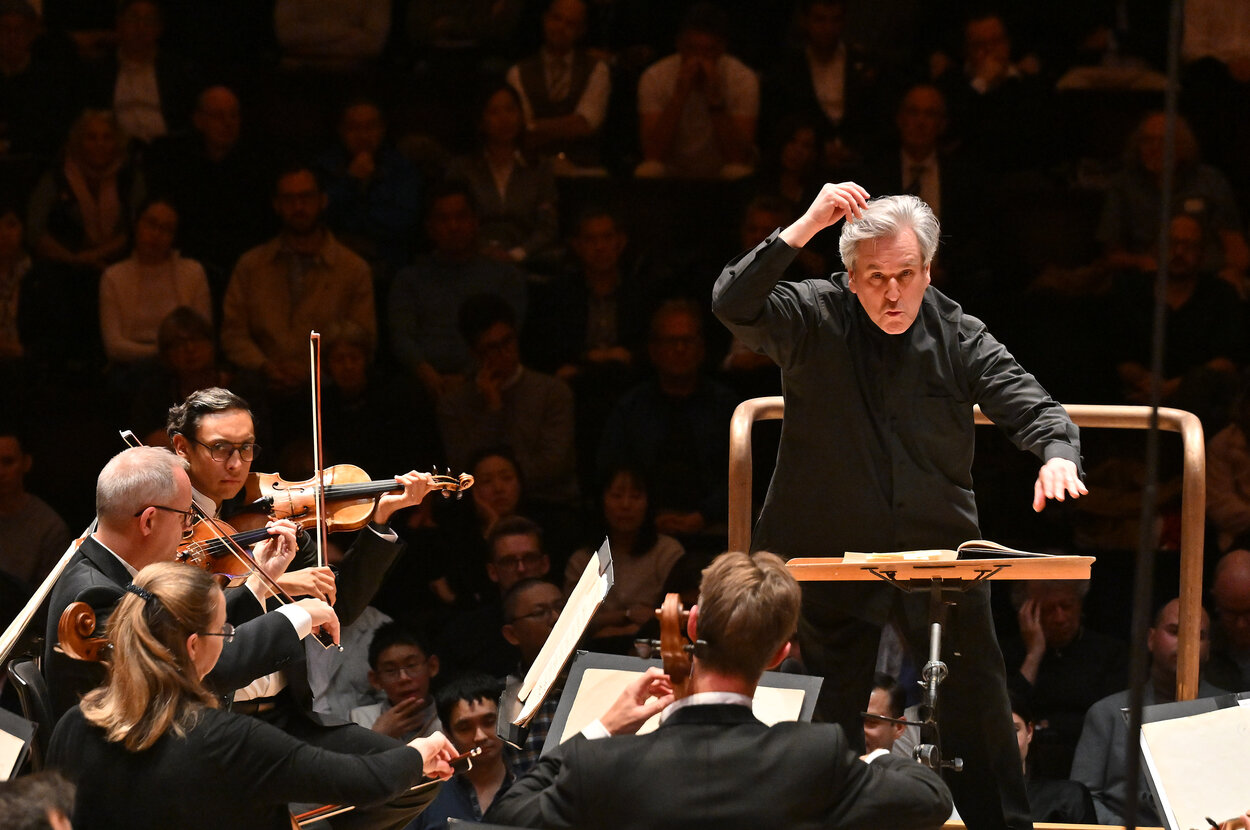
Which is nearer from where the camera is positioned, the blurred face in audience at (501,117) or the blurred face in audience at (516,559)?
the blurred face in audience at (516,559)

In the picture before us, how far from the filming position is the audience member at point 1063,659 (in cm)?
514

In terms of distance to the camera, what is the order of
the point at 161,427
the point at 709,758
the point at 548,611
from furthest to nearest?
the point at 161,427 < the point at 548,611 < the point at 709,758

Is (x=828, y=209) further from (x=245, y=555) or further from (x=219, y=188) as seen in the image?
(x=219, y=188)

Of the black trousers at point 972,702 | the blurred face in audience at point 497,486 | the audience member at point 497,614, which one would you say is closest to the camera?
the black trousers at point 972,702

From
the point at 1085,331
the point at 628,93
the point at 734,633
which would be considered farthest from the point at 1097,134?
the point at 734,633

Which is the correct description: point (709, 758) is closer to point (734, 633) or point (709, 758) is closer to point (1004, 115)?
point (734, 633)

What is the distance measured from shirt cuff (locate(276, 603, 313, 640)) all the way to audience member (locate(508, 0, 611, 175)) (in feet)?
11.5

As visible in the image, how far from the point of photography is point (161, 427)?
567 cm

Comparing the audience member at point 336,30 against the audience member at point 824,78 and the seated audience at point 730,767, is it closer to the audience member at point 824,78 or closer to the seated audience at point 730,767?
the audience member at point 824,78

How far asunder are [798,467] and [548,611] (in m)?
1.84

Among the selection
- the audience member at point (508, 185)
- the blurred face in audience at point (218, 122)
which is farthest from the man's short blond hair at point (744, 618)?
the blurred face in audience at point (218, 122)

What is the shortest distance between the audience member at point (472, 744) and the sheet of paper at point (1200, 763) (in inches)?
76.1

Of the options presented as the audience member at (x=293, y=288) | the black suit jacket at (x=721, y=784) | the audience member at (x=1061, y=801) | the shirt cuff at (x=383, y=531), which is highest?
the audience member at (x=293, y=288)

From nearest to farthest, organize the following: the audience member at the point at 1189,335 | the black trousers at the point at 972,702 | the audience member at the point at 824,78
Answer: the black trousers at the point at 972,702
the audience member at the point at 1189,335
the audience member at the point at 824,78
